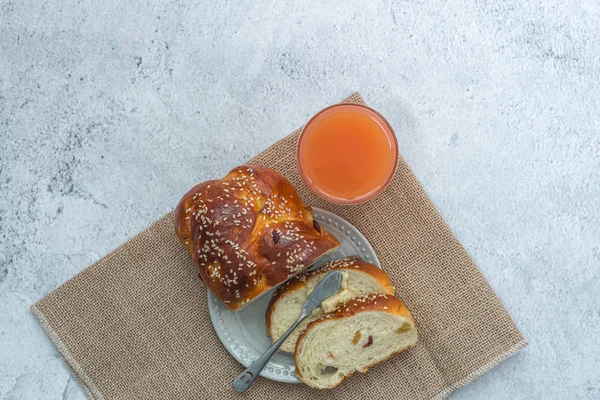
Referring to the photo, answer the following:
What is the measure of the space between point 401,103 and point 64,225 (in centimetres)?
127

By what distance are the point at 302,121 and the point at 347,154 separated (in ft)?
1.10

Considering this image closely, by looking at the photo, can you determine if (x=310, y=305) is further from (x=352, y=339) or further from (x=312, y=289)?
(x=352, y=339)

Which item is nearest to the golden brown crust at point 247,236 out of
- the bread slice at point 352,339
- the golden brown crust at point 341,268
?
the golden brown crust at point 341,268

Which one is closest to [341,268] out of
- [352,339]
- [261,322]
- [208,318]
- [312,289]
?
[312,289]

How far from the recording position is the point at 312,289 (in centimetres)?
197

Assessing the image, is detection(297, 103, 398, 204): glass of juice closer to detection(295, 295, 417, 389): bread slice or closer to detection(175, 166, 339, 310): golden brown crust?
detection(175, 166, 339, 310): golden brown crust

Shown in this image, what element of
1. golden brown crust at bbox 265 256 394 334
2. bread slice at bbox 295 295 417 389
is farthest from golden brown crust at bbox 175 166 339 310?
bread slice at bbox 295 295 417 389

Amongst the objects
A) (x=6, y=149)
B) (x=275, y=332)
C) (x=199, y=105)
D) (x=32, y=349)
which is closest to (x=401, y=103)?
(x=199, y=105)

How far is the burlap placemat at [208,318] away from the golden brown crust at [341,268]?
118mm

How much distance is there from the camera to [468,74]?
2211mm

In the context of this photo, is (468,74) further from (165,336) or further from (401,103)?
(165,336)

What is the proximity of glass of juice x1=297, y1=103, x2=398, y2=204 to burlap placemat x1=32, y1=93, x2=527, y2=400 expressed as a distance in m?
0.15

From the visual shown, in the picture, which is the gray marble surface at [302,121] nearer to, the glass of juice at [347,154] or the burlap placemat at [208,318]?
the burlap placemat at [208,318]

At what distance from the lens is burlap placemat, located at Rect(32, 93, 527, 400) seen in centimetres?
207
